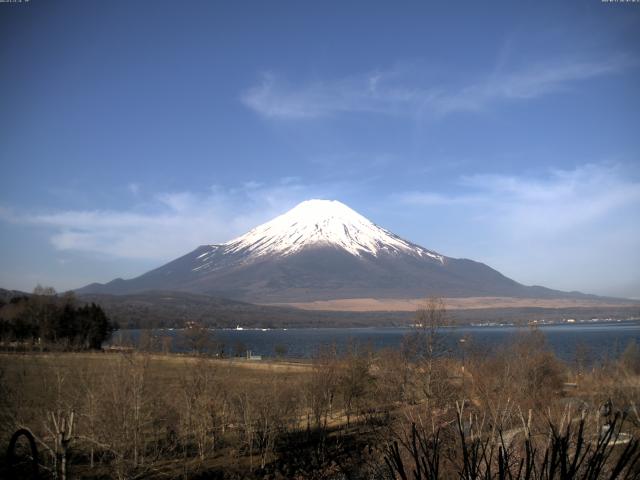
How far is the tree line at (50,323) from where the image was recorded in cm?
5981

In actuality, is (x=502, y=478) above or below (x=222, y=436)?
A: above

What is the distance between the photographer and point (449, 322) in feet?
84.0

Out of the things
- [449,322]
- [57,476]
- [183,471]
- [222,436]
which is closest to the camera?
[57,476]

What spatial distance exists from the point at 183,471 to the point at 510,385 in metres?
14.9

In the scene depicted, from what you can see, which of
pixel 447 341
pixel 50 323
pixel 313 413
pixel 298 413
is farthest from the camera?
pixel 50 323

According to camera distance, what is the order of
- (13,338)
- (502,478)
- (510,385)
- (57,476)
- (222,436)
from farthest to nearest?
Result: 1. (13,338)
2. (510,385)
3. (222,436)
4. (57,476)
5. (502,478)

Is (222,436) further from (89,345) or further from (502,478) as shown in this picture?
(89,345)

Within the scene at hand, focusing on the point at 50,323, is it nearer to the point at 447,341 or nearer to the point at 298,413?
the point at 447,341

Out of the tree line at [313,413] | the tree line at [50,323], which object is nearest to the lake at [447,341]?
the tree line at [313,413]

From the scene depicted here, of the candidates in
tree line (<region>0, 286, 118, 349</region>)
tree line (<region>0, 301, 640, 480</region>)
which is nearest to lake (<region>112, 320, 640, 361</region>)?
tree line (<region>0, 301, 640, 480</region>)

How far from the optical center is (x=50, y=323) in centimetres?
6200

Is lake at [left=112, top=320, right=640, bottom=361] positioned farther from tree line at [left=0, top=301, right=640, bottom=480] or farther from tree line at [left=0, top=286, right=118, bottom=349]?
tree line at [left=0, top=286, right=118, bottom=349]

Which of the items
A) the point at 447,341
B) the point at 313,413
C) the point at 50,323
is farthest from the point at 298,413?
the point at 50,323

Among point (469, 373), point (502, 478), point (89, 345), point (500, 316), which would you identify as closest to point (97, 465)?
point (502, 478)
